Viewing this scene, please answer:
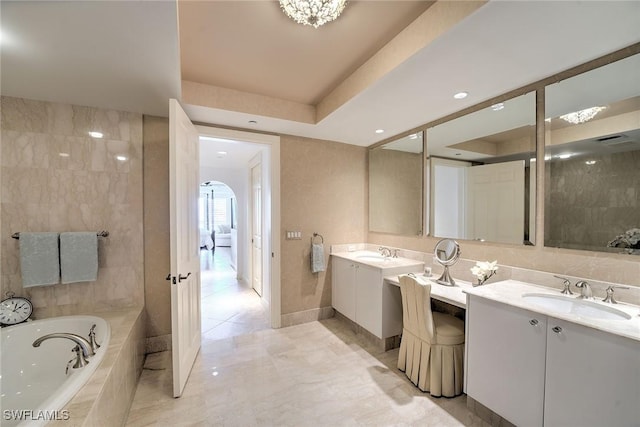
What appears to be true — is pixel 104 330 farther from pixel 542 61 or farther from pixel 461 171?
pixel 542 61

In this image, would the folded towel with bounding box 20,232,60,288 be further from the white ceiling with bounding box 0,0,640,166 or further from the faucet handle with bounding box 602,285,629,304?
the faucet handle with bounding box 602,285,629,304

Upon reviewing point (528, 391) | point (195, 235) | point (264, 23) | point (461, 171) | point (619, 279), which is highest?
point (264, 23)

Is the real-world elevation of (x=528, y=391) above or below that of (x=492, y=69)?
below

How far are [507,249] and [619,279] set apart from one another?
615 millimetres

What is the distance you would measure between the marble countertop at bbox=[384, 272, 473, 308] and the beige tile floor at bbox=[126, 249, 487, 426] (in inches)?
29.2

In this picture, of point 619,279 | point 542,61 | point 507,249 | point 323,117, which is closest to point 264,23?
point 323,117

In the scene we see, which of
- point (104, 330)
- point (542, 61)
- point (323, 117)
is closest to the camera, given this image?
point (542, 61)

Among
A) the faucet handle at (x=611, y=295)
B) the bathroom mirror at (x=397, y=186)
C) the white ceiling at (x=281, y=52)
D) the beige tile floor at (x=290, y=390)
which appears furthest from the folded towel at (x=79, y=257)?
the faucet handle at (x=611, y=295)

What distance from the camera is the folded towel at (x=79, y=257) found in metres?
2.12

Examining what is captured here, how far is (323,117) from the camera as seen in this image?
260cm

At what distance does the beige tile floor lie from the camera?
1737 mm

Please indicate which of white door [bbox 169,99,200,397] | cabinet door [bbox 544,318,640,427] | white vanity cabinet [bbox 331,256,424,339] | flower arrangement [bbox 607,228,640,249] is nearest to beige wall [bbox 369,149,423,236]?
white vanity cabinet [bbox 331,256,424,339]

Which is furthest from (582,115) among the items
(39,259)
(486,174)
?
(39,259)

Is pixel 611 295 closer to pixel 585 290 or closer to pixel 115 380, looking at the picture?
pixel 585 290
